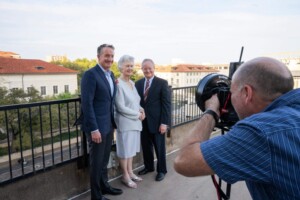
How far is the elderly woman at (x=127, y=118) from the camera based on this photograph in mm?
3020

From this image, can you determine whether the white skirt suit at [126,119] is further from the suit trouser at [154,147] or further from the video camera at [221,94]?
the video camera at [221,94]

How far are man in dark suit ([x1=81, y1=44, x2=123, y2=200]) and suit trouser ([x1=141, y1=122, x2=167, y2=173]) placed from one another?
29.0 inches

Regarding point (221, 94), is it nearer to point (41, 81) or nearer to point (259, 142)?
point (259, 142)

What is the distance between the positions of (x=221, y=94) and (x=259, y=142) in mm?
502

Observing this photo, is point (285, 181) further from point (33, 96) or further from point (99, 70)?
point (33, 96)

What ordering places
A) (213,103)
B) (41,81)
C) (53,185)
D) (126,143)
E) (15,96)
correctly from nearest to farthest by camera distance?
1. (213,103)
2. (53,185)
3. (126,143)
4. (15,96)
5. (41,81)

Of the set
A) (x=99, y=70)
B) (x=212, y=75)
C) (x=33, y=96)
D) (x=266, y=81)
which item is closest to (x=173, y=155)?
(x=99, y=70)

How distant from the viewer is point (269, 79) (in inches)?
33.9

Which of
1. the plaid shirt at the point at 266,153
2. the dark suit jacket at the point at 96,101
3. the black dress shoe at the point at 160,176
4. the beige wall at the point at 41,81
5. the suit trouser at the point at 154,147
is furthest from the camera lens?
the beige wall at the point at 41,81

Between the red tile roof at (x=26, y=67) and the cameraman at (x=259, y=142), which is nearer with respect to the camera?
the cameraman at (x=259, y=142)

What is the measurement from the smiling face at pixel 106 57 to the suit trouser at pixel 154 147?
1.10 meters

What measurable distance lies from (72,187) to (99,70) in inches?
54.7

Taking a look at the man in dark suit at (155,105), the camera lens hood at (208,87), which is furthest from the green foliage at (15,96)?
the camera lens hood at (208,87)

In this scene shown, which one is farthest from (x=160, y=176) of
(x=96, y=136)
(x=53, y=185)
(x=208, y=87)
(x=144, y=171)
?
(x=208, y=87)
